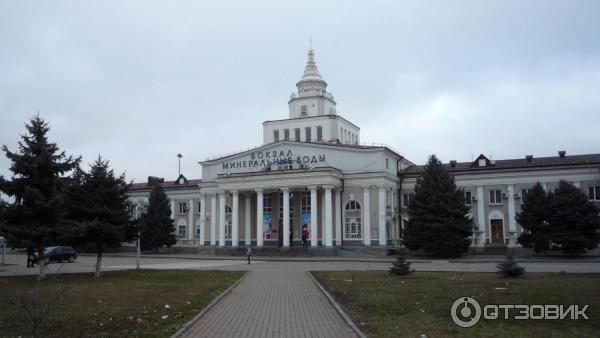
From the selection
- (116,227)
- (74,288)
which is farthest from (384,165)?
(74,288)

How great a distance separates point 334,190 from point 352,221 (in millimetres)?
3717

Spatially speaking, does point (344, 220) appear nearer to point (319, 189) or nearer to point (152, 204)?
point (319, 189)

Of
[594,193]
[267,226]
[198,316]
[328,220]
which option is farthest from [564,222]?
[198,316]

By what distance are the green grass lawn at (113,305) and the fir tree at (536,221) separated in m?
29.5

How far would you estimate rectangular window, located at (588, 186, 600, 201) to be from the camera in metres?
48.4

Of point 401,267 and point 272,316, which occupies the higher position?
point 401,267

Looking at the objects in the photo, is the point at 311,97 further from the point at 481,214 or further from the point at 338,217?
the point at 481,214

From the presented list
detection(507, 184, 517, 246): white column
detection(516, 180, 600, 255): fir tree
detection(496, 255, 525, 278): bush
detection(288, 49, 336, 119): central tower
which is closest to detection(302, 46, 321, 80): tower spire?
detection(288, 49, 336, 119): central tower

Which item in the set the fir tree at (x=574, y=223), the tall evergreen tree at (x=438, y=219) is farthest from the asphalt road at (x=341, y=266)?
the tall evergreen tree at (x=438, y=219)

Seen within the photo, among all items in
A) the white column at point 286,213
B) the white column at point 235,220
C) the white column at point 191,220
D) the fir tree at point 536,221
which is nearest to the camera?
the fir tree at point 536,221

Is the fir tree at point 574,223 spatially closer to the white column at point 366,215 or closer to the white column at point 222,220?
the white column at point 366,215

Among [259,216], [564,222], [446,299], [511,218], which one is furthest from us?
[259,216]

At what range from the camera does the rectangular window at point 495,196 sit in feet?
172

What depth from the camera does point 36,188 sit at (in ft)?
83.3
